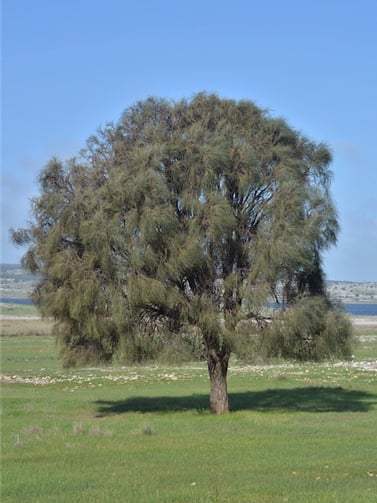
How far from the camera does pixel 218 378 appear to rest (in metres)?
27.5

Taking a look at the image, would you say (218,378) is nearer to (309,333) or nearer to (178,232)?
(309,333)

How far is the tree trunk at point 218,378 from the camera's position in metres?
27.2

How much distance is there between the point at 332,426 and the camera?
2423 cm

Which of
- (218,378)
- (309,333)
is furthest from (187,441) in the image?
(309,333)

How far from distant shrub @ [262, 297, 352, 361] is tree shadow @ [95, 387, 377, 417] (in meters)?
3.63

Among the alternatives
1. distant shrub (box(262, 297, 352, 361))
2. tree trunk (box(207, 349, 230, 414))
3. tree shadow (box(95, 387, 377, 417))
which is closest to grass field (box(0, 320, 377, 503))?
tree shadow (box(95, 387, 377, 417))

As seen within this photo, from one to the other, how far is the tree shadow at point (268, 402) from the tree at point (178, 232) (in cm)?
302

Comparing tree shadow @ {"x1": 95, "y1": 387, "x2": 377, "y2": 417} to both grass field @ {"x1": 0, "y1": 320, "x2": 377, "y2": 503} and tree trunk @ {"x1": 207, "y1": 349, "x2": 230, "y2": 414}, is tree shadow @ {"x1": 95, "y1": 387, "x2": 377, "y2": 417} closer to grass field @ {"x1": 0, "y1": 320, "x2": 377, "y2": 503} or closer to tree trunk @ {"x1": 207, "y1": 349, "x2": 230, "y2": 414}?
grass field @ {"x1": 0, "y1": 320, "x2": 377, "y2": 503}

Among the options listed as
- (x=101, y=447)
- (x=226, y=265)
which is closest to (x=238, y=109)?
(x=226, y=265)

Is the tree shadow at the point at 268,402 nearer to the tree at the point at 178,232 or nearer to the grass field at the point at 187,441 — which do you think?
the grass field at the point at 187,441

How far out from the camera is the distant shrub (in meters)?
25.3

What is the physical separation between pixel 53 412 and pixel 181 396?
7.10 m

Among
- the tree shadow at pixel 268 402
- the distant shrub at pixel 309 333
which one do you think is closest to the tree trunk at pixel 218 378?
the tree shadow at pixel 268 402

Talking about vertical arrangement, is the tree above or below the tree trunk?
above
